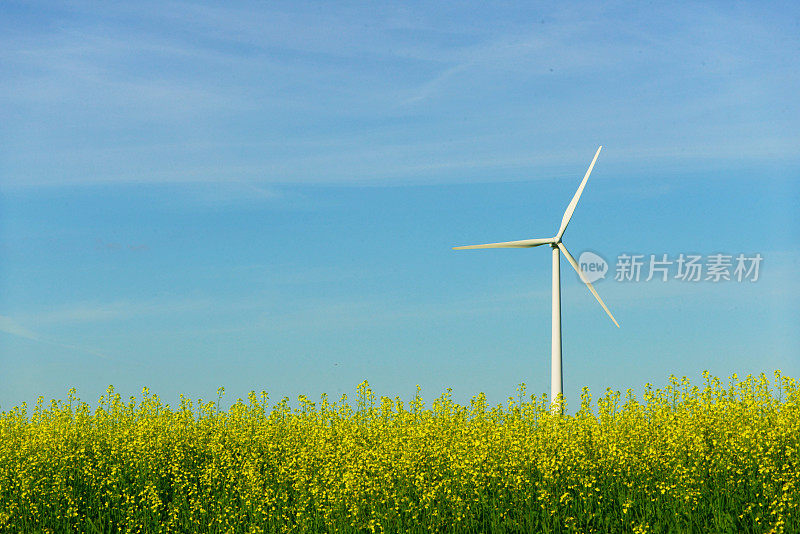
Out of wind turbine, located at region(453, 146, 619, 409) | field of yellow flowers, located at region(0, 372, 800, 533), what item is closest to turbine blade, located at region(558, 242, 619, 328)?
wind turbine, located at region(453, 146, 619, 409)

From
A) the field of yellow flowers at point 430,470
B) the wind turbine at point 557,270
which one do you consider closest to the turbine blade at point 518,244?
the wind turbine at point 557,270

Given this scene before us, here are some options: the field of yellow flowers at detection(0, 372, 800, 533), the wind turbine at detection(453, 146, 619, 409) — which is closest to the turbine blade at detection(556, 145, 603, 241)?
the wind turbine at detection(453, 146, 619, 409)

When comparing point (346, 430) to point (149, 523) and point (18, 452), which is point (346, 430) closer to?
point (149, 523)

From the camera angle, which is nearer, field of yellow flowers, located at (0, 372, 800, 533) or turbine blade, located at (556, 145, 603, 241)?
field of yellow flowers, located at (0, 372, 800, 533)

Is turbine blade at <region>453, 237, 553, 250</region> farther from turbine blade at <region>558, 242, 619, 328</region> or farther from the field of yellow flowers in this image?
the field of yellow flowers

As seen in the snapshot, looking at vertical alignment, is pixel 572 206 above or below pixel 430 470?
above

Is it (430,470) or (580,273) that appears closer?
(430,470)

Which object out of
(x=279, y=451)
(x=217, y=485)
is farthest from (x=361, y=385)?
(x=217, y=485)

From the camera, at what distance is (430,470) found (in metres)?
14.6

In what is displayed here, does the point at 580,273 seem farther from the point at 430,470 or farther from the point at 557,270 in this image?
the point at 430,470

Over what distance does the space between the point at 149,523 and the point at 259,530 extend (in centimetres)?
275

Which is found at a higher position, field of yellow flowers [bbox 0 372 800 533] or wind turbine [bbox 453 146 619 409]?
wind turbine [bbox 453 146 619 409]

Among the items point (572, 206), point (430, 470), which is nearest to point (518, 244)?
point (572, 206)

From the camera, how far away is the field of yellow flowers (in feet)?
43.2
